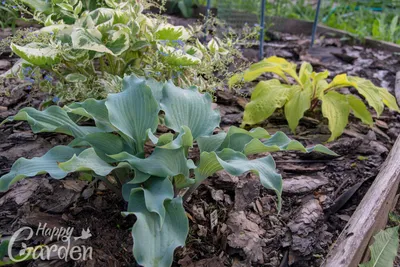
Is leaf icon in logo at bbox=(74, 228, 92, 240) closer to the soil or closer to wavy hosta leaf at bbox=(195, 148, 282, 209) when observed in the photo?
the soil

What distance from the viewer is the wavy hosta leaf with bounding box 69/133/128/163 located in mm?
1415

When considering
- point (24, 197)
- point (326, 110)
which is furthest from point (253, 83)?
point (24, 197)

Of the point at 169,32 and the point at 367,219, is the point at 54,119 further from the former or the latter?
the point at 367,219

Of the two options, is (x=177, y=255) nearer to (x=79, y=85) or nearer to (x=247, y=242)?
(x=247, y=242)

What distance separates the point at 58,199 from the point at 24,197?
0.41 ft

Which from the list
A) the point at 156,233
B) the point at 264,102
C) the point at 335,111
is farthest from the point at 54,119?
the point at 335,111

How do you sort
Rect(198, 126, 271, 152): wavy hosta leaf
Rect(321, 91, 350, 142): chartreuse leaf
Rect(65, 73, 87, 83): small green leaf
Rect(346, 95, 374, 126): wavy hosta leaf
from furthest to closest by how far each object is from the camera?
1. Rect(346, 95, 374, 126): wavy hosta leaf
2. Rect(321, 91, 350, 142): chartreuse leaf
3. Rect(65, 73, 87, 83): small green leaf
4. Rect(198, 126, 271, 152): wavy hosta leaf

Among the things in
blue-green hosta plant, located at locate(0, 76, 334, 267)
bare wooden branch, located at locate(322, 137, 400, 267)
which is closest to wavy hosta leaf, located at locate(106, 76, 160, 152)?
blue-green hosta plant, located at locate(0, 76, 334, 267)

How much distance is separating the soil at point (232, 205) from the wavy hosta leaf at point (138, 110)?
0.32m

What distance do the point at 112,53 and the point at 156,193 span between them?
747mm

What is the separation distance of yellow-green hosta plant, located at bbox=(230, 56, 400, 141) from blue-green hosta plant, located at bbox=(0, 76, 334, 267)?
714 mm

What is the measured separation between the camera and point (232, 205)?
1700 millimetres

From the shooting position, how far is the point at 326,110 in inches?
87.0

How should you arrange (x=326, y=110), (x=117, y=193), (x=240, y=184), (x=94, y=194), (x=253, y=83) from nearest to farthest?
(x=117, y=193), (x=94, y=194), (x=240, y=184), (x=326, y=110), (x=253, y=83)
